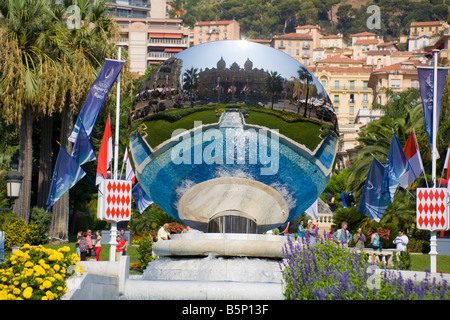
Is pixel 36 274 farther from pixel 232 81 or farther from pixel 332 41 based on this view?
pixel 332 41

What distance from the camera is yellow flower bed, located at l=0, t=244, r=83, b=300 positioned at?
8742mm

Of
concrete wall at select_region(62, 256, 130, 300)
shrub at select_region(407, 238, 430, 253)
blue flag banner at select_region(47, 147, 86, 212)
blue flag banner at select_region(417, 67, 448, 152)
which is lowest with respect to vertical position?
shrub at select_region(407, 238, 430, 253)

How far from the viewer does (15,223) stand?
2638 cm

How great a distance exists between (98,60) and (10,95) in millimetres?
4816

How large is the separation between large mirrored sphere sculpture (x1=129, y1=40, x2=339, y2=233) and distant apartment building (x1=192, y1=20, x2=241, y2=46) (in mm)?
170475

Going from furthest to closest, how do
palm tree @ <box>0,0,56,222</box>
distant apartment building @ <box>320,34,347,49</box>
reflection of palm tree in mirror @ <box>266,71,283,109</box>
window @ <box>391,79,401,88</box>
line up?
distant apartment building @ <box>320,34,347,49</box>, window @ <box>391,79,401,88</box>, palm tree @ <box>0,0,56,222</box>, reflection of palm tree in mirror @ <box>266,71,283,109</box>

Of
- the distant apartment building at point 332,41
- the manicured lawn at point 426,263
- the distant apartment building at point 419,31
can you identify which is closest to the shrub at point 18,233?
the manicured lawn at point 426,263

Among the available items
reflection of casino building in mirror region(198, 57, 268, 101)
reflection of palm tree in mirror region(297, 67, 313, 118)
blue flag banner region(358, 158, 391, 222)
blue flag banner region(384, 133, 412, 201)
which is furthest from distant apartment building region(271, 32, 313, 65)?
reflection of casino building in mirror region(198, 57, 268, 101)

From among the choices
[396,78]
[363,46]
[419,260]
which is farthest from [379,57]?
[419,260]

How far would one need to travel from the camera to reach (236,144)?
43.5 feet

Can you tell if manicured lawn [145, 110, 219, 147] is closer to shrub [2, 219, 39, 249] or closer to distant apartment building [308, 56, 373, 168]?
shrub [2, 219, 39, 249]

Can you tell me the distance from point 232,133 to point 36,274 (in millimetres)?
5166

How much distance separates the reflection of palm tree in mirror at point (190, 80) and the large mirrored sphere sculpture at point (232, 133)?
19mm
